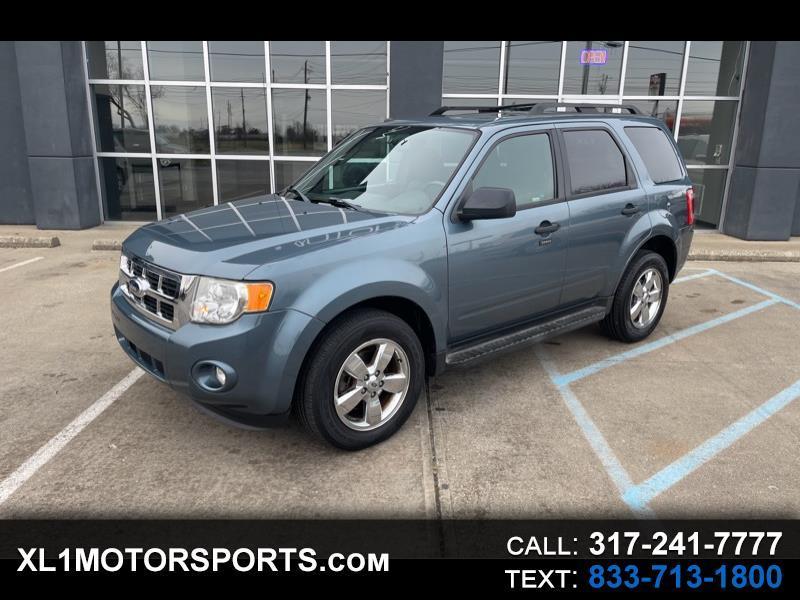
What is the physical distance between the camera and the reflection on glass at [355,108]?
34.4 ft

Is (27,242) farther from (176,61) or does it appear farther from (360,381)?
(360,381)

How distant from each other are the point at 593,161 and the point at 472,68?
634 cm

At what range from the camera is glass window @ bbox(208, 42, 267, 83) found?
10438mm

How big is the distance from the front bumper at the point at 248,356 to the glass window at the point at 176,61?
8.83 meters

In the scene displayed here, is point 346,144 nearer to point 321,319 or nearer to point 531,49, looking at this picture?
point 321,319

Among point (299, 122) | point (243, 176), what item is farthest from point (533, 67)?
A: point (243, 176)

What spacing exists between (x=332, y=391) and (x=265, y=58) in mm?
8864

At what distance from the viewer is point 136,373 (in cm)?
452

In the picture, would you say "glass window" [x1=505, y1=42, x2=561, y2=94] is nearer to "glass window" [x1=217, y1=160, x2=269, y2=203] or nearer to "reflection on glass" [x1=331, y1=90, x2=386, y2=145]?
"reflection on glass" [x1=331, y1=90, x2=386, y2=145]

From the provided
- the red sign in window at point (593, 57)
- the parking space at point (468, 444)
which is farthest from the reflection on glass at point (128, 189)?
the red sign in window at point (593, 57)

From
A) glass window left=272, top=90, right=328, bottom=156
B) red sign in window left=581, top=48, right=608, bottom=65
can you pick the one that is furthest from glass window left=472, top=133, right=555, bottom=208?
red sign in window left=581, top=48, right=608, bottom=65

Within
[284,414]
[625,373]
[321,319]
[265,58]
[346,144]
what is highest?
[265,58]

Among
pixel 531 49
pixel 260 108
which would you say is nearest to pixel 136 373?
pixel 260 108

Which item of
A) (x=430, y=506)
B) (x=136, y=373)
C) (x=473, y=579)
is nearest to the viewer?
(x=473, y=579)
